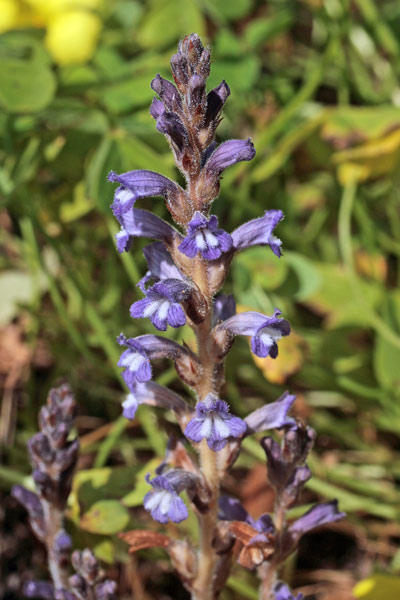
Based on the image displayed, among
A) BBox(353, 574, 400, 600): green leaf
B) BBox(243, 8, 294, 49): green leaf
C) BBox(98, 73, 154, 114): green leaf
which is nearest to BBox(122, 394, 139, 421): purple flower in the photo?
BBox(353, 574, 400, 600): green leaf

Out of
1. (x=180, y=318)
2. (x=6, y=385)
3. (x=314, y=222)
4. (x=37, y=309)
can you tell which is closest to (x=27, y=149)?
(x=37, y=309)

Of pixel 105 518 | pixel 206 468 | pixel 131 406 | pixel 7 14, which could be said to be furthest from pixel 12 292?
pixel 206 468

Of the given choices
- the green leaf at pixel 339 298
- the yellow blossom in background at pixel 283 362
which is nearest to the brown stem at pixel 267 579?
the yellow blossom in background at pixel 283 362

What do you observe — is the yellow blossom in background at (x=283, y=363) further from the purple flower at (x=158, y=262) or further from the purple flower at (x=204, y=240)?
the purple flower at (x=204, y=240)

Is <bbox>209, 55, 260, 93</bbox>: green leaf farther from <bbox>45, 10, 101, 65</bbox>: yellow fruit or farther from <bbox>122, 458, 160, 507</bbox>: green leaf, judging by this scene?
<bbox>122, 458, 160, 507</bbox>: green leaf

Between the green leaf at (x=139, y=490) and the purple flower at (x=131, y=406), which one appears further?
the green leaf at (x=139, y=490)

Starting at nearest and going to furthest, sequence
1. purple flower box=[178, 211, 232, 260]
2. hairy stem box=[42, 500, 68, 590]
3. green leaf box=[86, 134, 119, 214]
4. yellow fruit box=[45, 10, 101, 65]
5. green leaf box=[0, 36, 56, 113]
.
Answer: purple flower box=[178, 211, 232, 260]
hairy stem box=[42, 500, 68, 590]
green leaf box=[86, 134, 119, 214]
green leaf box=[0, 36, 56, 113]
yellow fruit box=[45, 10, 101, 65]
